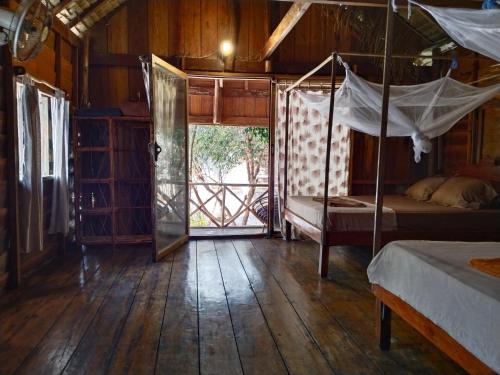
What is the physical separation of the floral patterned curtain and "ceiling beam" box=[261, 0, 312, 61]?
0.72 metres

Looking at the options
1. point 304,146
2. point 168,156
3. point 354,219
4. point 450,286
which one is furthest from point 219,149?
point 450,286

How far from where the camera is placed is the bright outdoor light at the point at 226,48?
15.5ft

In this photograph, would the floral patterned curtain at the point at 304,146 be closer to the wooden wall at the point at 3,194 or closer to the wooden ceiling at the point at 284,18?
the wooden ceiling at the point at 284,18

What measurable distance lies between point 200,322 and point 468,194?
9.15ft

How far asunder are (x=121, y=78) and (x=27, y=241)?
2318mm

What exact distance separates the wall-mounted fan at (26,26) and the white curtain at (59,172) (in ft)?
4.92

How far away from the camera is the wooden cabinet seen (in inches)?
169

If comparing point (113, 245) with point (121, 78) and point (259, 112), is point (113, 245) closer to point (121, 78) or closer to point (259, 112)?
point (121, 78)

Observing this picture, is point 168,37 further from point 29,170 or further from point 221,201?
point 221,201

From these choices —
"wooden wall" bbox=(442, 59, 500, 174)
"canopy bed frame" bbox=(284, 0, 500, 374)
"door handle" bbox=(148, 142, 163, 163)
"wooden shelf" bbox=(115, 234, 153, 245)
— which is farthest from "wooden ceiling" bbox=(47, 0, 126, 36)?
"wooden wall" bbox=(442, 59, 500, 174)

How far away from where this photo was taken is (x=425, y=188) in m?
4.39

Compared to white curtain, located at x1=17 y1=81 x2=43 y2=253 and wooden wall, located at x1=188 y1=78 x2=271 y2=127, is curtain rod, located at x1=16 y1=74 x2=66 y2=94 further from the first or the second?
wooden wall, located at x1=188 y1=78 x2=271 y2=127

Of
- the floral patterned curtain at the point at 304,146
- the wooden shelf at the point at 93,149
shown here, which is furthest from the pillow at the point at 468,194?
the wooden shelf at the point at 93,149

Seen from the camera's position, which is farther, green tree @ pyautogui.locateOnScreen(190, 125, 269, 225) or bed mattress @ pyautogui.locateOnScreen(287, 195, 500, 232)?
green tree @ pyautogui.locateOnScreen(190, 125, 269, 225)
